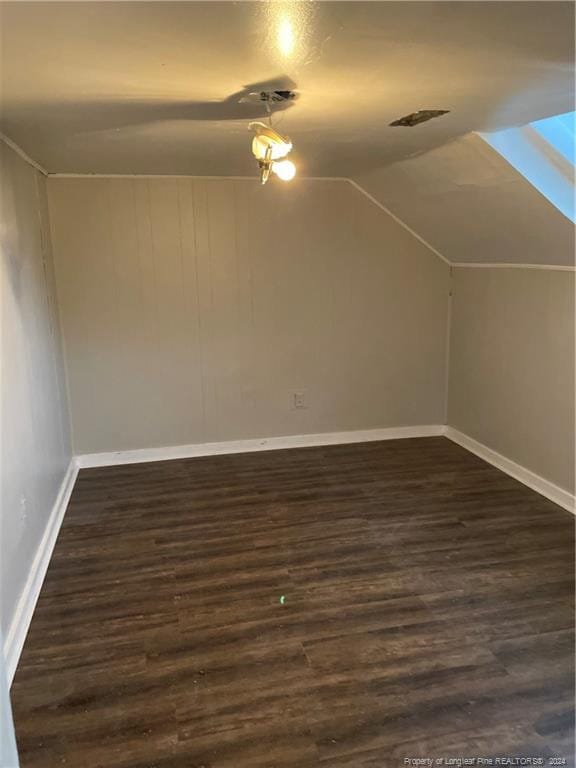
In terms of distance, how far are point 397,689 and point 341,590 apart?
0.59 meters

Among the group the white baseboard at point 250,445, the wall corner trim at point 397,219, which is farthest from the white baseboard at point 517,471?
the wall corner trim at point 397,219

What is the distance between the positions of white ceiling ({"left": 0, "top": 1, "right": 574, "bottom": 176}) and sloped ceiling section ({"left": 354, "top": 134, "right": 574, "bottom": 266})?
0.27m

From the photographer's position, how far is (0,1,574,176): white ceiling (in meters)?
1.23

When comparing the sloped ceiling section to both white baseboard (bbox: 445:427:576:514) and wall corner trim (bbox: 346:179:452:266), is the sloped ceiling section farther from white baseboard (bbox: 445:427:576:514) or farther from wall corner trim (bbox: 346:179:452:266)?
white baseboard (bbox: 445:427:576:514)

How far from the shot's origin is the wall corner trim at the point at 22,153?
98.9 inches

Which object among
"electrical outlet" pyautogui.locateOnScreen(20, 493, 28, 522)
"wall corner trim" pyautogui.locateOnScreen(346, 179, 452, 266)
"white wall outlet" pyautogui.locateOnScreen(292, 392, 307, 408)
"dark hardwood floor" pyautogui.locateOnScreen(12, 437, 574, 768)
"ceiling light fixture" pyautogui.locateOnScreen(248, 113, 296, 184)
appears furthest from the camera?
"white wall outlet" pyautogui.locateOnScreen(292, 392, 307, 408)

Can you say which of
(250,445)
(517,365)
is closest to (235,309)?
(250,445)

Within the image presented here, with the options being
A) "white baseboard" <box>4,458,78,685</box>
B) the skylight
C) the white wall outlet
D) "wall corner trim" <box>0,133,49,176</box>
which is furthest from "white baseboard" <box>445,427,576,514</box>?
"wall corner trim" <box>0,133,49,176</box>

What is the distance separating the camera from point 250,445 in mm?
4246

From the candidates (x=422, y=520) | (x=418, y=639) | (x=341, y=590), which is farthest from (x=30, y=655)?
(x=422, y=520)

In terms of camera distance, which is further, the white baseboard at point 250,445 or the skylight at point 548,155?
the white baseboard at point 250,445

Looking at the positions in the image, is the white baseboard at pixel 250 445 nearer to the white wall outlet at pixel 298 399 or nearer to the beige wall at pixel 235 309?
the beige wall at pixel 235 309

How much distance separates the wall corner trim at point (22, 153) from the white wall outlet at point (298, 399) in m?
2.18

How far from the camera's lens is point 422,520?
314 cm
